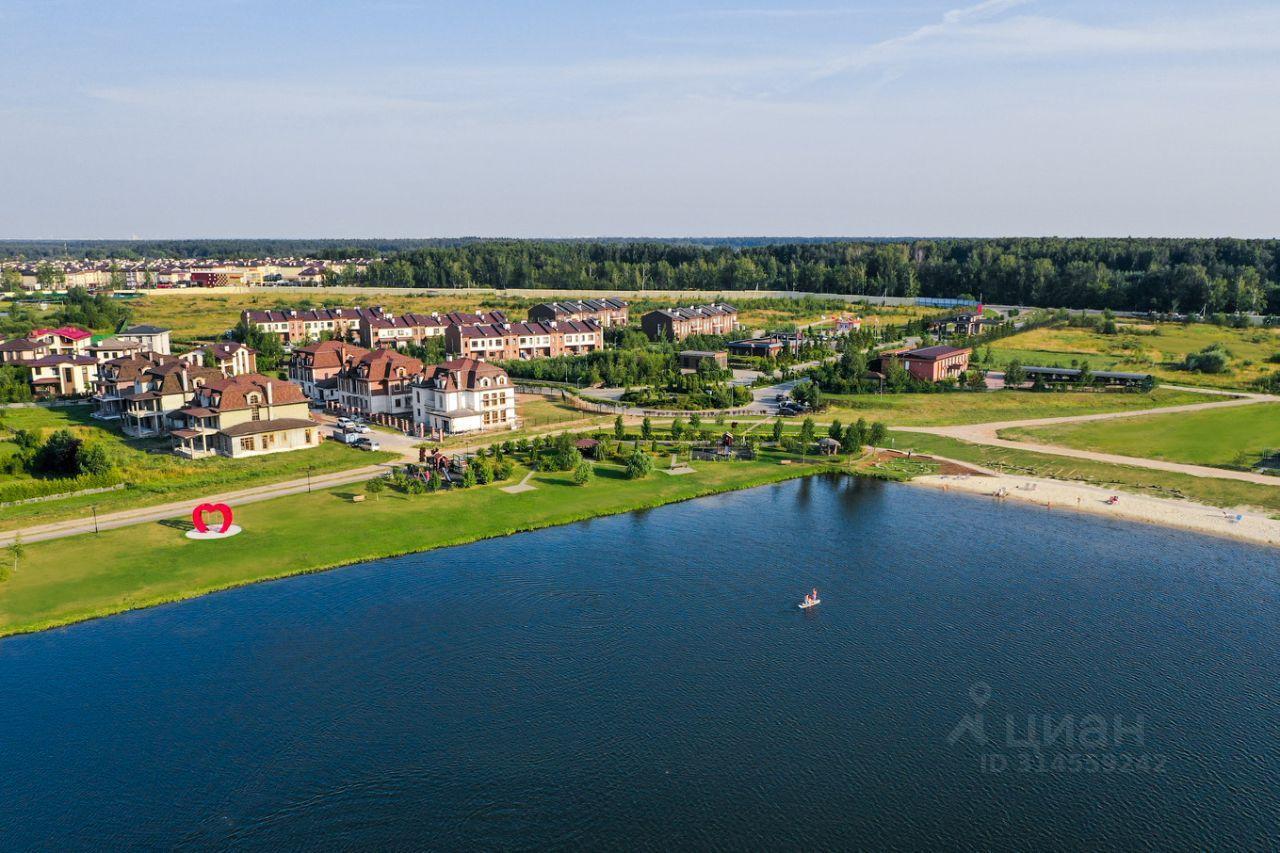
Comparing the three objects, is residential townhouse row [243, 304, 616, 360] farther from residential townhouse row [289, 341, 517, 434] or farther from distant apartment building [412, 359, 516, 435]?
distant apartment building [412, 359, 516, 435]

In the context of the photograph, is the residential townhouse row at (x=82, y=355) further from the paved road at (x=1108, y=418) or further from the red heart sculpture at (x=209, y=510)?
the paved road at (x=1108, y=418)

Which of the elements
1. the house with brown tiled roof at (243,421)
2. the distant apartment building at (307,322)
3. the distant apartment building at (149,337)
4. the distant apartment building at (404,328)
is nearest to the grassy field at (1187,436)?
the house with brown tiled roof at (243,421)

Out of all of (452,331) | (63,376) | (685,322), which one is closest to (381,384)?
(452,331)

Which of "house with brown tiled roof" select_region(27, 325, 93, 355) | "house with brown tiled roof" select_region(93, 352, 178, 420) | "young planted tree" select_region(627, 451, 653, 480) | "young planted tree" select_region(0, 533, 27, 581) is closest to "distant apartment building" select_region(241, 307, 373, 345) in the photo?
"house with brown tiled roof" select_region(27, 325, 93, 355)

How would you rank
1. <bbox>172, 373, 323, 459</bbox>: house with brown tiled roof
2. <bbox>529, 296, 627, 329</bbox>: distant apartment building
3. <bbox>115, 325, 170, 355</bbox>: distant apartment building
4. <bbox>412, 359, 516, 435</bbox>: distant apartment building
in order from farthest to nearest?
<bbox>529, 296, 627, 329</bbox>: distant apartment building < <bbox>115, 325, 170, 355</bbox>: distant apartment building < <bbox>412, 359, 516, 435</bbox>: distant apartment building < <bbox>172, 373, 323, 459</bbox>: house with brown tiled roof

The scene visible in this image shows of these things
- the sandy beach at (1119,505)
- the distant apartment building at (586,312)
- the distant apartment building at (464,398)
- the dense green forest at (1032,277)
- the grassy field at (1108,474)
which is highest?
the dense green forest at (1032,277)

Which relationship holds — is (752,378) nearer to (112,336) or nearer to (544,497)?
(544,497)

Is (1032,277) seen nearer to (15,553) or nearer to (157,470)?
(157,470)
